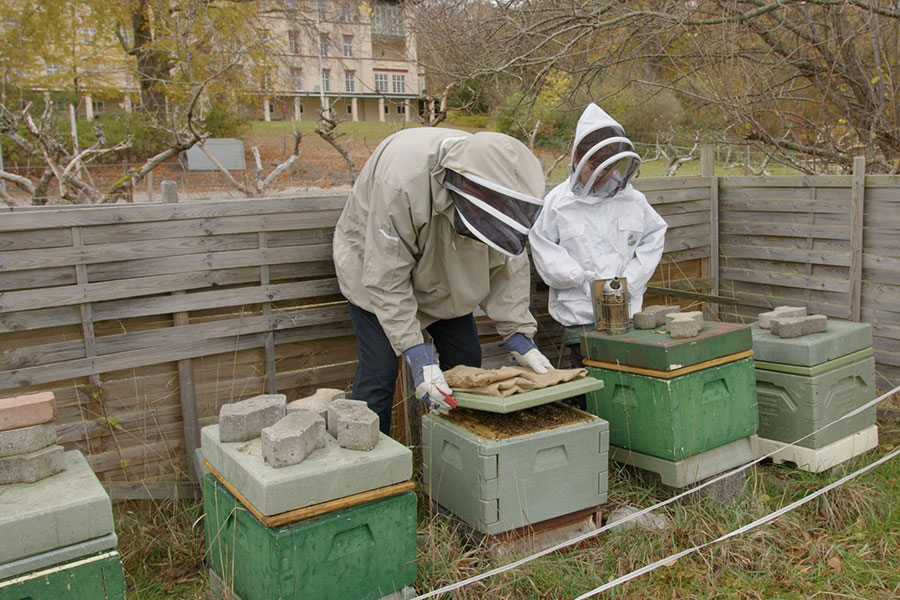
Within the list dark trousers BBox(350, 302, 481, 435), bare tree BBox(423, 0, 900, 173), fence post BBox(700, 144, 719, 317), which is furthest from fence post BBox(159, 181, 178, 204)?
fence post BBox(700, 144, 719, 317)

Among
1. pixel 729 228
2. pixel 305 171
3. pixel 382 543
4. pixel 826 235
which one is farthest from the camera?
pixel 305 171

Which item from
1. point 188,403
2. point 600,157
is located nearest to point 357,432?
point 188,403

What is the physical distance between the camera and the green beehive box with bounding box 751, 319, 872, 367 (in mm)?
3787

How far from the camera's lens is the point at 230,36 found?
15766 mm

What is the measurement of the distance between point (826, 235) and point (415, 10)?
4.53 m

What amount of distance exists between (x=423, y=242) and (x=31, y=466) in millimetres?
1678

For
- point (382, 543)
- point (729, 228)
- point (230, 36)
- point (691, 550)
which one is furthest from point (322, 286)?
point (230, 36)

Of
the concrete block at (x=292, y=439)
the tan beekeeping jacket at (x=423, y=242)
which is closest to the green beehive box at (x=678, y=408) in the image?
the tan beekeeping jacket at (x=423, y=242)

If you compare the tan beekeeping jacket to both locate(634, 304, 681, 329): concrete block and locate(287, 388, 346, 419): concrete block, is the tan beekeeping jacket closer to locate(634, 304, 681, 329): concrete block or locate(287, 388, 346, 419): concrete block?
locate(287, 388, 346, 419): concrete block

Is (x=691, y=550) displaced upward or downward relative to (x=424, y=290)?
downward

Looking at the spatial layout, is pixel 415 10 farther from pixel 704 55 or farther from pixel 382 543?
pixel 382 543

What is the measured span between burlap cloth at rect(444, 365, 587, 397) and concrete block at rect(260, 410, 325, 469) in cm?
69

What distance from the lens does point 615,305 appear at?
12.0 ft

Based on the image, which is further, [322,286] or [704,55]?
[704,55]
